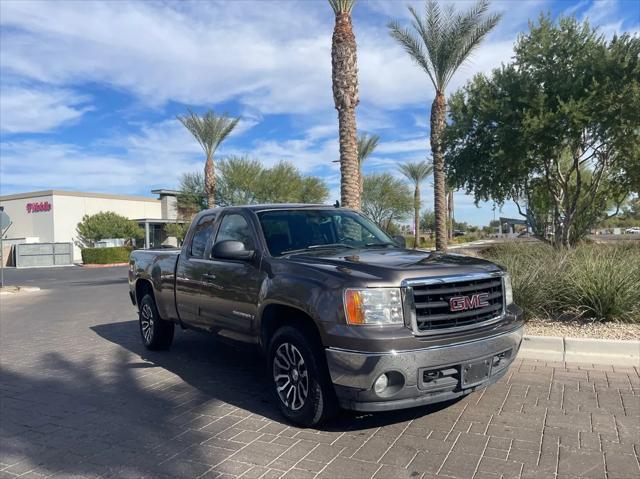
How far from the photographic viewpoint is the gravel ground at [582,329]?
21.9 feet

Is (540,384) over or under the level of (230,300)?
under

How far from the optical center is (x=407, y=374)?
3812mm

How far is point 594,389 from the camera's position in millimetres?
5266

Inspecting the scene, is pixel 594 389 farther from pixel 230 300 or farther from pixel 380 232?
pixel 230 300

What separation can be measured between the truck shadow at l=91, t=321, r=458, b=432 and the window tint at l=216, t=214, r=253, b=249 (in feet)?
3.52

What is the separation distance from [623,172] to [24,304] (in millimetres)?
17976

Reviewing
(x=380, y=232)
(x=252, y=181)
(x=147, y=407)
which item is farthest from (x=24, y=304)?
(x=252, y=181)

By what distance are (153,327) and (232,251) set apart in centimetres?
307

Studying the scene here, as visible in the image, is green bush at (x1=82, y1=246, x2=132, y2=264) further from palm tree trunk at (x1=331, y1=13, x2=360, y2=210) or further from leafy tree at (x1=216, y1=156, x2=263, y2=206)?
palm tree trunk at (x1=331, y1=13, x2=360, y2=210)

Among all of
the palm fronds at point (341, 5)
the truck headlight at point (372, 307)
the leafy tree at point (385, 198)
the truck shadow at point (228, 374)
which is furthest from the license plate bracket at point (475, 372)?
the leafy tree at point (385, 198)

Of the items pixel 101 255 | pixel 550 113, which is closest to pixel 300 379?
pixel 550 113

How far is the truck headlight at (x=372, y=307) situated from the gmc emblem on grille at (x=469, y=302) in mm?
487

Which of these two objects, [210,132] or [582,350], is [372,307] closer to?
[582,350]

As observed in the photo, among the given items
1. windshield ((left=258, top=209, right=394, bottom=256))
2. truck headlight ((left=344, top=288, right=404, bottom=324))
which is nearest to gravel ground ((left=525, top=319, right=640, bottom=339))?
windshield ((left=258, top=209, right=394, bottom=256))
